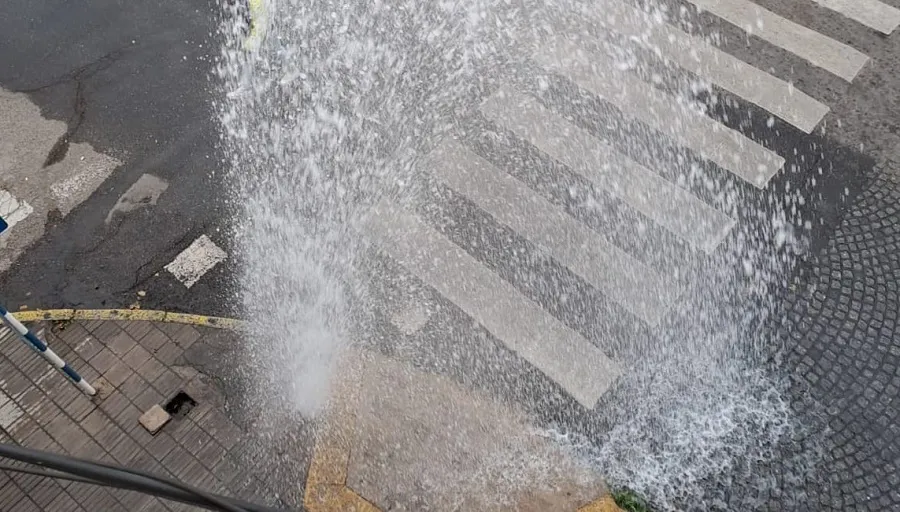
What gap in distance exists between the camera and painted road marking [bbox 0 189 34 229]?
687cm

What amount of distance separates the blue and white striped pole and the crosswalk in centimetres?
266

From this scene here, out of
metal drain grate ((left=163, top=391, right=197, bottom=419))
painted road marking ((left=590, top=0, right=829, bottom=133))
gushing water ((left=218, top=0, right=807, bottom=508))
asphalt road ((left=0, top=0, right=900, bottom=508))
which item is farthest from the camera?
painted road marking ((left=590, top=0, right=829, bottom=133))

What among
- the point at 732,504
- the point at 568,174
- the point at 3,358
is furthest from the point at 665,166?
the point at 3,358

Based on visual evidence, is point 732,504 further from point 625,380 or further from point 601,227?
point 601,227

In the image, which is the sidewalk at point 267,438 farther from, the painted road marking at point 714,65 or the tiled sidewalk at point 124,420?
the painted road marking at point 714,65

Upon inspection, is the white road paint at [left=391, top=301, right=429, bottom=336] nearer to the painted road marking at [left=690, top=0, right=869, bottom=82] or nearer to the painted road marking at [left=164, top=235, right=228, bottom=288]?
the painted road marking at [left=164, top=235, right=228, bottom=288]

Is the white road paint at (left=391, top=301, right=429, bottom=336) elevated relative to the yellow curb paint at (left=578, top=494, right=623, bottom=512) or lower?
lower

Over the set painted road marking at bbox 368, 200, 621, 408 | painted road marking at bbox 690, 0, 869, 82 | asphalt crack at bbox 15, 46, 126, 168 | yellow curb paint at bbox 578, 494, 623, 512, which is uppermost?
painted road marking at bbox 690, 0, 869, 82

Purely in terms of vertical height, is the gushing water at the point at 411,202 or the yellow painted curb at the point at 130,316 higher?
the gushing water at the point at 411,202

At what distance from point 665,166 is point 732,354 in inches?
77.5

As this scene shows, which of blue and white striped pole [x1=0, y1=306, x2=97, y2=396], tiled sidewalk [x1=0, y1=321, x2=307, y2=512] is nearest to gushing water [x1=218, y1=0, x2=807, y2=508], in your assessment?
tiled sidewalk [x1=0, y1=321, x2=307, y2=512]

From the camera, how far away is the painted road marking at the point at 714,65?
707 cm

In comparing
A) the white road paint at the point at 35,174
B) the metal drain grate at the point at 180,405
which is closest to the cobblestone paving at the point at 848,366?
the metal drain grate at the point at 180,405

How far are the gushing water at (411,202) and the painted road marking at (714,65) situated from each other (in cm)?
11
